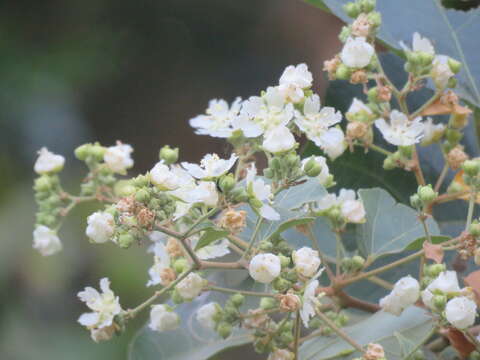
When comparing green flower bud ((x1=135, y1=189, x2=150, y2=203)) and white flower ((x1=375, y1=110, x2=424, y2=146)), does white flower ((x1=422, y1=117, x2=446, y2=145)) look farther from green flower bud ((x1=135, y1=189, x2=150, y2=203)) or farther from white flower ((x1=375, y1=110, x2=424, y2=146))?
green flower bud ((x1=135, y1=189, x2=150, y2=203))

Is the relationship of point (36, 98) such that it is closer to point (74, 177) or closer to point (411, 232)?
point (74, 177)

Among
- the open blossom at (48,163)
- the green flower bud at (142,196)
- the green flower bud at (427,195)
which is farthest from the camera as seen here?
the open blossom at (48,163)

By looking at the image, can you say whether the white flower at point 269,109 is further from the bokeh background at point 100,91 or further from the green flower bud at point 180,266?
the bokeh background at point 100,91

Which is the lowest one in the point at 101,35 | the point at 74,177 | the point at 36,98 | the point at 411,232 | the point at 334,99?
the point at 411,232

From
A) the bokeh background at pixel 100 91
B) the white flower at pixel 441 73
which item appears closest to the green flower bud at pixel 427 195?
the white flower at pixel 441 73

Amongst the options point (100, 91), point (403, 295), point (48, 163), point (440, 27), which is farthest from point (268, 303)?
point (100, 91)

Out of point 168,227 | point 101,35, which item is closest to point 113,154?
point 168,227

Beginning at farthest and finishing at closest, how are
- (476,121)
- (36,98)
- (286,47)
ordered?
1. (286,47)
2. (36,98)
3. (476,121)
